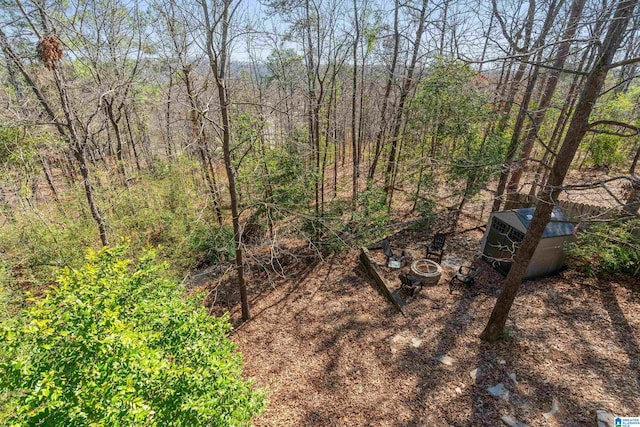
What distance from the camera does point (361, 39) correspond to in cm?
1034

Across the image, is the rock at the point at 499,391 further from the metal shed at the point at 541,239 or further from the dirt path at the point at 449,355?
the metal shed at the point at 541,239

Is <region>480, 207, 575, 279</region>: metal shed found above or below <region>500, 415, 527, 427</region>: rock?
above

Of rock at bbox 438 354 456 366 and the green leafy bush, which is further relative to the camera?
the green leafy bush

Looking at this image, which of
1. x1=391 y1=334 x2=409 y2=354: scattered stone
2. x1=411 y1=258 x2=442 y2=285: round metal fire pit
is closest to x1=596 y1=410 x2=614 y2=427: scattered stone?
x1=391 y1=334 x2=409 y2=354: scattered stone

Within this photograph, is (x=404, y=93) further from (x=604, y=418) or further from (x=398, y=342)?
(x=604, y=418)

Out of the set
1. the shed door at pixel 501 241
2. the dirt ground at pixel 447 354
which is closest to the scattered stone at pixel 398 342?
the dirt ground at pixel 447 354

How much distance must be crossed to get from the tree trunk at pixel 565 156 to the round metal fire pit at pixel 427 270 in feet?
6.62

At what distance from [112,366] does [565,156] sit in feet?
19.0


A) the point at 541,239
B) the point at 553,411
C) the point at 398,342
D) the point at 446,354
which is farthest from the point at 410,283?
the point at 553,411

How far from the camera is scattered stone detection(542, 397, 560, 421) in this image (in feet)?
13.9

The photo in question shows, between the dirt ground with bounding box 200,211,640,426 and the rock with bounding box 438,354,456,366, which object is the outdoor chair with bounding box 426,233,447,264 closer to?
the dirt ground with bounding box 200,211,640,426

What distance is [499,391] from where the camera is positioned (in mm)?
4746

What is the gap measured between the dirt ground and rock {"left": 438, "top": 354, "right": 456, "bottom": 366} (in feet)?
0.11

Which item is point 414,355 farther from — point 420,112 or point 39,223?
point 39,223
